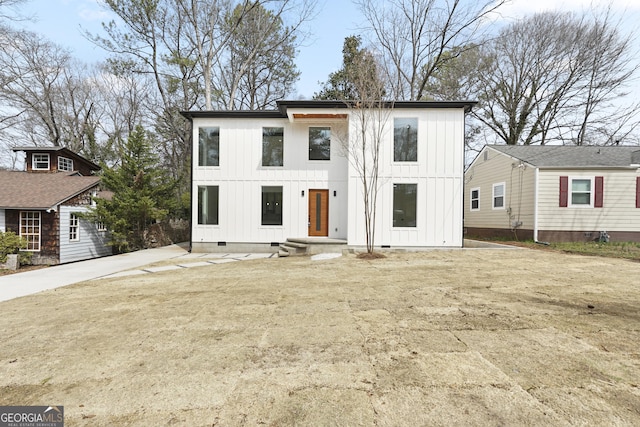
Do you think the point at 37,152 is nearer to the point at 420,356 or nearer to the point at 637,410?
the point at 420,356

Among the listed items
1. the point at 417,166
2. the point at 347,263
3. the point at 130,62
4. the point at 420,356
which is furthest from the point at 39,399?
the point at 130,62

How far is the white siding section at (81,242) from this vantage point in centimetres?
1149

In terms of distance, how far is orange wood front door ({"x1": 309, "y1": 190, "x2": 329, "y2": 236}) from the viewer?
10.4 m

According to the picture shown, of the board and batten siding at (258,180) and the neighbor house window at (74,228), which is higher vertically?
the board and batten siding at (258,180)

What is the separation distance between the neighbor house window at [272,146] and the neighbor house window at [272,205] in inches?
37.8

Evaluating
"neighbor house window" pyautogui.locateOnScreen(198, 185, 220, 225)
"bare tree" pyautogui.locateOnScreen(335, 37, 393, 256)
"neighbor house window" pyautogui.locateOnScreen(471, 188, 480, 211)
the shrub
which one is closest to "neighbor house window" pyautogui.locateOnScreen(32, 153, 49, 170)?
the shrub

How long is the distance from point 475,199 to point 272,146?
11.8 metres

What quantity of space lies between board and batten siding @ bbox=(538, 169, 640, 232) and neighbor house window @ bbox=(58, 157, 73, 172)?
2233 centimetres

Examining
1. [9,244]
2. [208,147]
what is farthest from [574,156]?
[9,244]

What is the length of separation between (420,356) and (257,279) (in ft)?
12.9

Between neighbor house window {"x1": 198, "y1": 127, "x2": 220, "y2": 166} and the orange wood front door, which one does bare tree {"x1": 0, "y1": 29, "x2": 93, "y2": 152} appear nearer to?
neighbor house window {"x1": 198, "y1": 127, "x2": 220, "y2": 166}

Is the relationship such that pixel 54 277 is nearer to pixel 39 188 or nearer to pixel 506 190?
pixel 39 188

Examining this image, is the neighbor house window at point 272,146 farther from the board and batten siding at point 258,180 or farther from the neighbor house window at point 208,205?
the neighbor house window at point 208,205

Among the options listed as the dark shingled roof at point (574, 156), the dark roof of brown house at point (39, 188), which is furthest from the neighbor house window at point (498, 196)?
the dark roof of brown house at point (39, 188)
